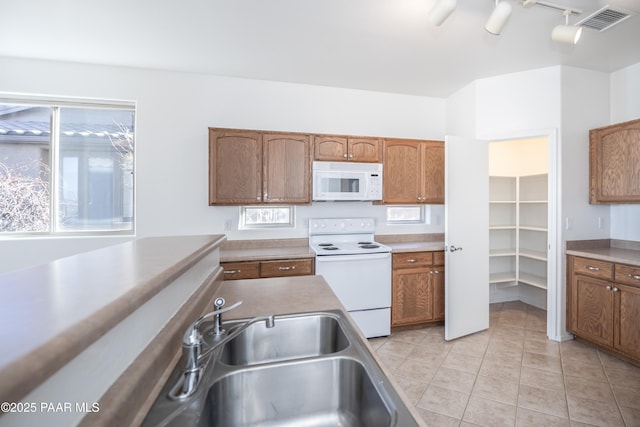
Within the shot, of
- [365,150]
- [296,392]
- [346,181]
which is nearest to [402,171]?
[365,150]

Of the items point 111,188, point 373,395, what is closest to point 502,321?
point 373,395

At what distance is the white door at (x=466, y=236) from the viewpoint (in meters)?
2.86

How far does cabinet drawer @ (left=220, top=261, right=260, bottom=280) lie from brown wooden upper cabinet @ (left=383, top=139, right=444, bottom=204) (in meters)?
1.59

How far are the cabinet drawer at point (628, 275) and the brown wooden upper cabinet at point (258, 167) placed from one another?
2752 millimetres

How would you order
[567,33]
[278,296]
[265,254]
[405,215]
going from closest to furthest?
1. [278,296]
2. [567,33]
3. [265,254]
4. [405,215]

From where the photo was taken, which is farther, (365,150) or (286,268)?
(365,150)

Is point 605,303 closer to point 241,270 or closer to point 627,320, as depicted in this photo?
point 627,320

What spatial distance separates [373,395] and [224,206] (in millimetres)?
2630

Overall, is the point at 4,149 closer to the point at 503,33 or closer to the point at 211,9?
the point at 211,9

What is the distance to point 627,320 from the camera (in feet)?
7.65

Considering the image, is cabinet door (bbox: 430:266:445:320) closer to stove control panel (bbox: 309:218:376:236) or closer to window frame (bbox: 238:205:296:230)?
stove control panel (bbox: 309:218:376:236)

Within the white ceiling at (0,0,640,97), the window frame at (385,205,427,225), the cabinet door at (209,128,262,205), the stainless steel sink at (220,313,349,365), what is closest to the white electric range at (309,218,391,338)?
the window frame at (385,205,427,225)

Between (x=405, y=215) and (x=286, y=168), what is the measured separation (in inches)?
67.5

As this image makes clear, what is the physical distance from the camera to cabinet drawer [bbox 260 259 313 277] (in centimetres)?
271
